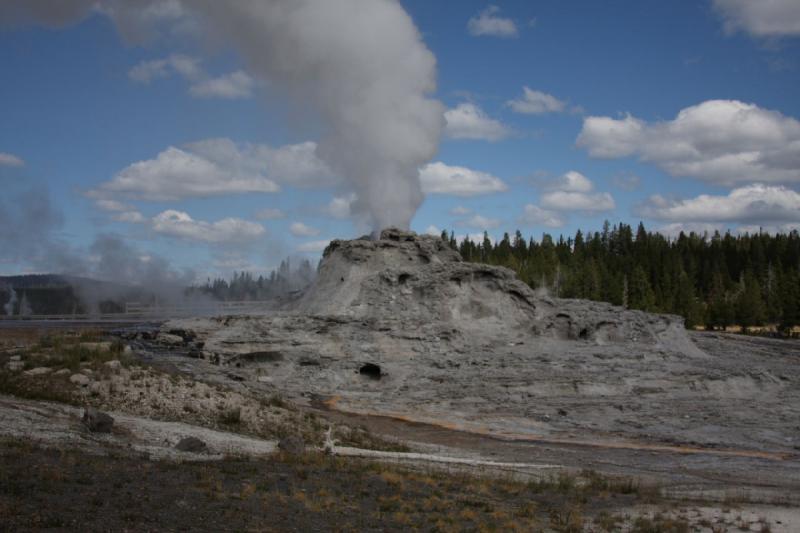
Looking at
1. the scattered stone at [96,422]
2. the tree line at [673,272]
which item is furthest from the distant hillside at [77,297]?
the scattered stone at [96,422]

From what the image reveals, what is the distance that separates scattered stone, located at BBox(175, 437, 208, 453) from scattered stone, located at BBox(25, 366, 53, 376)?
753cm

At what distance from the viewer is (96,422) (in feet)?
57.8

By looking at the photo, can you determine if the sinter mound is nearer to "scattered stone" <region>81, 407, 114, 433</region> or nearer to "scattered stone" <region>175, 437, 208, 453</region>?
"scattered stone" <region>175, 437, 208, 453</region>

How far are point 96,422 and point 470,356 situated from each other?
2467 cm

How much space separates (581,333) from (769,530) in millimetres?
29245

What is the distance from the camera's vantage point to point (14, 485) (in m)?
11.5

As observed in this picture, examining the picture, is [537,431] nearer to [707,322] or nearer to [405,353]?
[405,353]

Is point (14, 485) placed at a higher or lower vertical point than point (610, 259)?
lower

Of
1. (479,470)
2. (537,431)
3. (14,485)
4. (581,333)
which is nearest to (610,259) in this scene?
(581,333)

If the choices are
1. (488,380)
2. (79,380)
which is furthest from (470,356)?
(79,380)

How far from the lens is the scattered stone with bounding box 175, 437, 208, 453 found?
17.6 metres

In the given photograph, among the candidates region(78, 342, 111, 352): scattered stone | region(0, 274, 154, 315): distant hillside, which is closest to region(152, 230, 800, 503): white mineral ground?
region(78, 342, 111, 352): scattered stone

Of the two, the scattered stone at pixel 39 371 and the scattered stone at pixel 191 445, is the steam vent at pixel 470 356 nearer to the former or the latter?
the scattered stone at pixel 39 371

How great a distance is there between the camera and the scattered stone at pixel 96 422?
57.8 ft
